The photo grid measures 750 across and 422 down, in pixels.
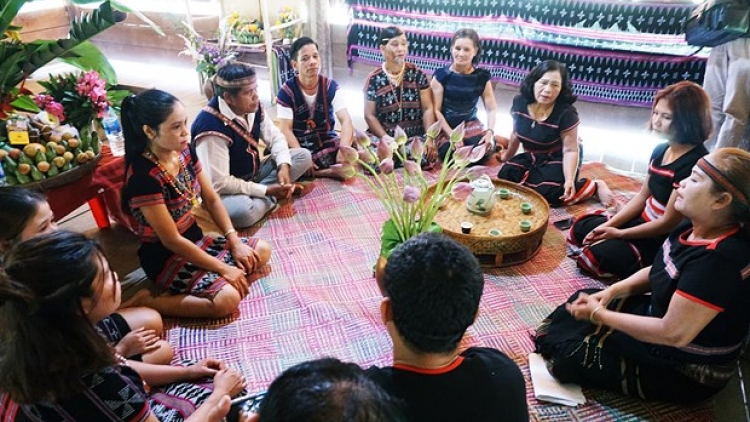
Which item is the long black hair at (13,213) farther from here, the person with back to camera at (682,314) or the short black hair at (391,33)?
the short black hair at (391,33)

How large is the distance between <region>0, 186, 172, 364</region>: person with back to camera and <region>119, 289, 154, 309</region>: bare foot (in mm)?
146

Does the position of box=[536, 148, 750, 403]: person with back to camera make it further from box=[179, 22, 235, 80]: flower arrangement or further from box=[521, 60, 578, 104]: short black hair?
box=[179, 22, 235, 80]: flower arrangement

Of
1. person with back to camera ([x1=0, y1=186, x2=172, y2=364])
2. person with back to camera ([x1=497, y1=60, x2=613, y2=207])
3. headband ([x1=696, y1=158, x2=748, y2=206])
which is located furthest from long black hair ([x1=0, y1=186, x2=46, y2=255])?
person with back to camera ([x1=497, y1=60, x2=613, y2=207])

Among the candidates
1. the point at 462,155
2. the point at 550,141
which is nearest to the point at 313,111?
the point at 550,141

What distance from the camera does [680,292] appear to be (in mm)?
1332

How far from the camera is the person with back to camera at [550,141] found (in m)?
2.71

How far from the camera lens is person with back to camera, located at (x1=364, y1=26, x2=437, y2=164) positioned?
10.5 ft

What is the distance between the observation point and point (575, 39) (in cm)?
361

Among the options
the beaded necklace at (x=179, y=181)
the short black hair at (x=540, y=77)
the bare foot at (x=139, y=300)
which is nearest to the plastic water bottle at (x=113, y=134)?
the beaded necklace at (x=179, y=181)

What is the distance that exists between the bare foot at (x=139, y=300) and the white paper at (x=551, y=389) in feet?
4.65

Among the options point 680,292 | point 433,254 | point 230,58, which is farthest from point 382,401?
point 230,58

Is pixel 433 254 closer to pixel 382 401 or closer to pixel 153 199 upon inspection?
pixel 382 401

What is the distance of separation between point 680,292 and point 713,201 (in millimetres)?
263

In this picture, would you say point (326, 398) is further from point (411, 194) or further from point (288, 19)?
point (288, 19)
